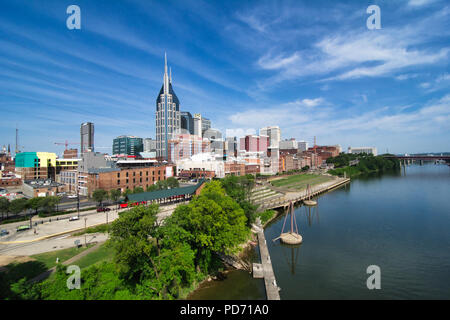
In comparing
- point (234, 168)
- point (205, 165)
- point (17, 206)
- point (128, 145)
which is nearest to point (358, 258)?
point (17, 206)

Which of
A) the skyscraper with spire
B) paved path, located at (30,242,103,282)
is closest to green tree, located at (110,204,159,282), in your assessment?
paved path, located at (30,242,103,282)

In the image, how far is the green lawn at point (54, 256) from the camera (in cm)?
1923

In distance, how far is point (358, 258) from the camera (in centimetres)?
2289

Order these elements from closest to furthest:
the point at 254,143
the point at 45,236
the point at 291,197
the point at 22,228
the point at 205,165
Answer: the point at 45,236 < the point at 22,228 < the point at 291,197 < the point at 205,165 < the point at 254,143

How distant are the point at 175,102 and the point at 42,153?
106m

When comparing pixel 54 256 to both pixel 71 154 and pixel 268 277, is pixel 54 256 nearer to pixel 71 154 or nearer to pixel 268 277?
pixel 268 277

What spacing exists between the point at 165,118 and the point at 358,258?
15513 centimetres

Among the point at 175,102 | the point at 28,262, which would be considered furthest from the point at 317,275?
the point at 175,102

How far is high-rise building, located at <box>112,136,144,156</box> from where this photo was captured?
623ft

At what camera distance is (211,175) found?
262 feet

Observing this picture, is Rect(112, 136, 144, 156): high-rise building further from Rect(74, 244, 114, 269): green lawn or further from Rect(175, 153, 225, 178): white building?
Rect(74, 244, 114, 269): green lawn

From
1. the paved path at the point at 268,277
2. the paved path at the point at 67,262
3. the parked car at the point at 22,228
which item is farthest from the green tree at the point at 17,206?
the paved path at the point at 268,277

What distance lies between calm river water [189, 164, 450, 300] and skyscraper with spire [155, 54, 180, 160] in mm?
134476

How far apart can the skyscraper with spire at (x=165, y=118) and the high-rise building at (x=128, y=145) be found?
38.0 meters
